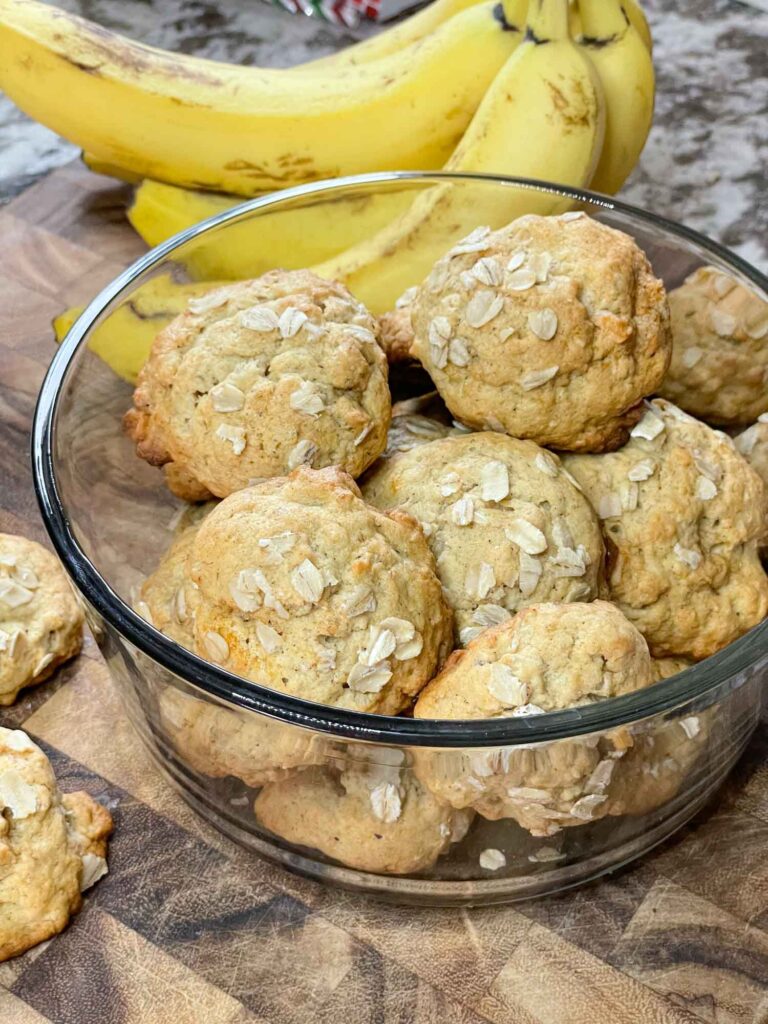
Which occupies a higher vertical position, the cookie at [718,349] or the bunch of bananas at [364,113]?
the bunch of bananas at [364,113]

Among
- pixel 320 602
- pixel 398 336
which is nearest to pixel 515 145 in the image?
pixel 398 336

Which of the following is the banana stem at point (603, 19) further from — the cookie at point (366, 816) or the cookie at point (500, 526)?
the cookie at point (366, 816)

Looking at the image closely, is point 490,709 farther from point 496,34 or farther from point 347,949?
point 496,34

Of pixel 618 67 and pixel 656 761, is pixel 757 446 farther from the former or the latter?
pixel 618 67

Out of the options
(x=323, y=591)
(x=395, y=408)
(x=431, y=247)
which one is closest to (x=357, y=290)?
(x=431, y=247)

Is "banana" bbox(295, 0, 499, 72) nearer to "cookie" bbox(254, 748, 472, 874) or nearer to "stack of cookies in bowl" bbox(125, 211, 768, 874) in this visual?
"stack of cookies in bowl" bbox(125, 211, 768, 874)

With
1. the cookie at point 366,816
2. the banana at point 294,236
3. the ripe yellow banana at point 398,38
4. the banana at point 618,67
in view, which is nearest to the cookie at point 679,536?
the cookie at point 366,816

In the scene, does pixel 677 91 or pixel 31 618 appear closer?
pixel 31 618
